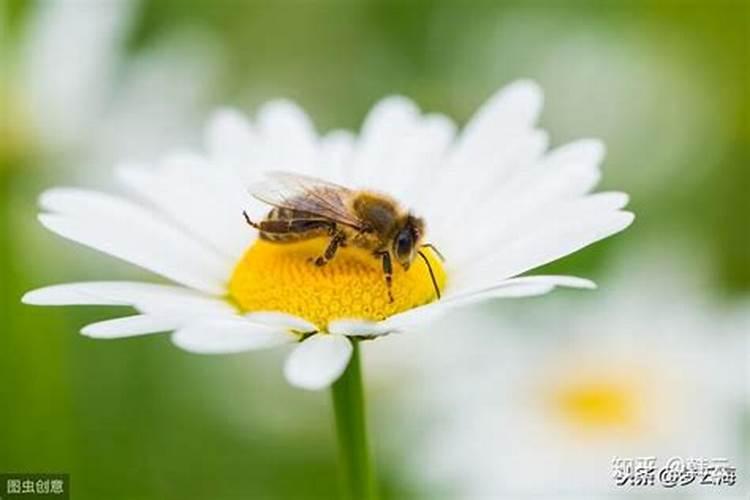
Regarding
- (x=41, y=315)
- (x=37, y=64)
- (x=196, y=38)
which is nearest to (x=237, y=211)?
(x=41, y=315)

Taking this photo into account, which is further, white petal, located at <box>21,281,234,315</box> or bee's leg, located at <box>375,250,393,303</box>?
bee's leg, located at <box>375,250,393,303</box>

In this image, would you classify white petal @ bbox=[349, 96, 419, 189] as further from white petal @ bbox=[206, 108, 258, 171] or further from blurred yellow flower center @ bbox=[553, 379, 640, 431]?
blurred yellow flower center @ bbox=[553, 379, 640, 431]

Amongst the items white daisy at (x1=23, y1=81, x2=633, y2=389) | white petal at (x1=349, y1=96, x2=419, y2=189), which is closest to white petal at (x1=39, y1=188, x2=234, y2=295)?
white daisy at (x1=23, y1=81, x2=633, y2=389)

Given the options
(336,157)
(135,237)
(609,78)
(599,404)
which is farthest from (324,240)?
(609,78)

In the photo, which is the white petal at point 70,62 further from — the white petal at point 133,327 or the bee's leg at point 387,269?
the white petal at point 133,327

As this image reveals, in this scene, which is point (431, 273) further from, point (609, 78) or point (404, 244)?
point (609, 78)

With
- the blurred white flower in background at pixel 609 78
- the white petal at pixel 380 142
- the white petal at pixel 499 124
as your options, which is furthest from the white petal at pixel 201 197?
the blurred white flower in background at pixel 609 78
